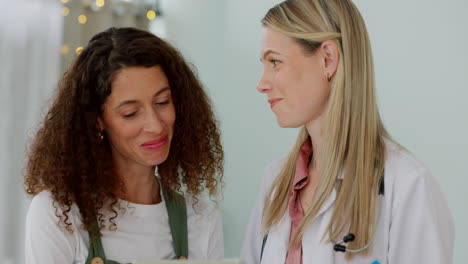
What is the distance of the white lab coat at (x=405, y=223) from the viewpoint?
1.43 meters

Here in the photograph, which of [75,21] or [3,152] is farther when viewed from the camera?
[75,21]

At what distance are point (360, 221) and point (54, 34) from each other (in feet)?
8.31

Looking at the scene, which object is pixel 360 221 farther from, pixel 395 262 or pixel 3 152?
pixel 3 152

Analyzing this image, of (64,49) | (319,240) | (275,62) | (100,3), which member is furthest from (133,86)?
(100,3)

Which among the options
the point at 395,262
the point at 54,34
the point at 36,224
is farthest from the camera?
the point at 54,34

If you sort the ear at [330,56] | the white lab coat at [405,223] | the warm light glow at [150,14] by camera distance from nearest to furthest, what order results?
the white lab coat at [405,223] < the ear at [330,56] < the warm light glow at [150,14]

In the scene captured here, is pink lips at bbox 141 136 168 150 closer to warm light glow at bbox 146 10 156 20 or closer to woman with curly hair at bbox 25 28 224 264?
woman with curly hair at bbox 25 28 224 264

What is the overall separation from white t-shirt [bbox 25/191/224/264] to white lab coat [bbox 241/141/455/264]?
38cm

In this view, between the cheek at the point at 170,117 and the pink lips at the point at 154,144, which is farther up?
the cheek at the point at 170,117

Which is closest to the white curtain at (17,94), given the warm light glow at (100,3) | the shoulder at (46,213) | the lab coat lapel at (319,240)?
the warm light glow at (100,3)

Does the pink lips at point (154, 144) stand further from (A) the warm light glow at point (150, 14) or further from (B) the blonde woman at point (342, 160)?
(A) the warm light glow at point (150, 14)

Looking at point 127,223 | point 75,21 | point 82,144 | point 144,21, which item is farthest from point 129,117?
point 144,21

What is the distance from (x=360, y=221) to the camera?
148 cm

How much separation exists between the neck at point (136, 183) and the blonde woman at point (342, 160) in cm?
40
